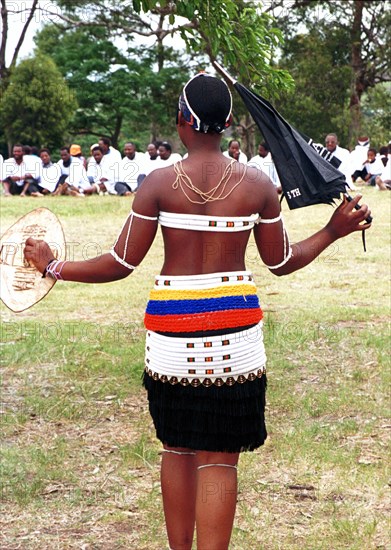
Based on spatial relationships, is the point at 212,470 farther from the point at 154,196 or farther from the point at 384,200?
the point at 384,200

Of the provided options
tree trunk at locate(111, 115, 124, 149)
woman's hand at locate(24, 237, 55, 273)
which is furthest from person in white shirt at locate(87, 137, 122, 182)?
woman's hand at locate(24, 237, 55, 273)

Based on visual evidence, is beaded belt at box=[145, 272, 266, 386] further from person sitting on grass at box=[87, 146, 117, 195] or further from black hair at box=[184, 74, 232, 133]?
person sitting on grass at box=[87, 146, 117, 195]

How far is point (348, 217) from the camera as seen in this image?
3318 millimetres

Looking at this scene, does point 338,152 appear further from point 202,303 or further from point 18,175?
point 202,303

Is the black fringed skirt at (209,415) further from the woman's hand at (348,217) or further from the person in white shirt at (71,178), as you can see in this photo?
the person in white shirt at (71,178)

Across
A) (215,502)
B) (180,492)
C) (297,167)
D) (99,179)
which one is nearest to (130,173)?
(99,179)

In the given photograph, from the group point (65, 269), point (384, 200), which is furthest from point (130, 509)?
point (384, 200)

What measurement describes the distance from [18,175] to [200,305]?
18015mm

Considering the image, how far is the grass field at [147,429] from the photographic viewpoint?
161 inches

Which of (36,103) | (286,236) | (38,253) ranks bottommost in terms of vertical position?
(38,253)

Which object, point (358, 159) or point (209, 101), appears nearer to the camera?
point (209, 101)

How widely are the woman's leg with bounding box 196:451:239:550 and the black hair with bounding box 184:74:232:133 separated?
122cm

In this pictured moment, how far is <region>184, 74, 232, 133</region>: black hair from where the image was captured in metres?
3.08

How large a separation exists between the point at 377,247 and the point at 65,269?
30.0ft
